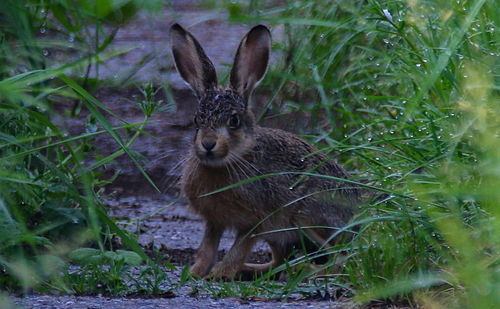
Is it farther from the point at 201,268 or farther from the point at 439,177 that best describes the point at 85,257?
the point at 439,177

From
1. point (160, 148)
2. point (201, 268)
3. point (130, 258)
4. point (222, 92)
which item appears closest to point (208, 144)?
point (222, 92)

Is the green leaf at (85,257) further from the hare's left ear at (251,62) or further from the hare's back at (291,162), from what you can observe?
the hare's left ear at (251,62)

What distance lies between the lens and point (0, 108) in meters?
2.50

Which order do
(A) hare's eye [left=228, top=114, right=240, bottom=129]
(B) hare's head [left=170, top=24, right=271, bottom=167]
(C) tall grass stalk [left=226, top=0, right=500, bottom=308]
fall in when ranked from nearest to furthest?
(C) tall grass stalk [left=226, top=0, right=500, bottom=308]
(B) hare's head [left=170, top=24, right=271, bottom=167]
(A) hare's eye [left=228, top=114, right=240, bottom=129]

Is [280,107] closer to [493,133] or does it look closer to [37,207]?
[37,207]

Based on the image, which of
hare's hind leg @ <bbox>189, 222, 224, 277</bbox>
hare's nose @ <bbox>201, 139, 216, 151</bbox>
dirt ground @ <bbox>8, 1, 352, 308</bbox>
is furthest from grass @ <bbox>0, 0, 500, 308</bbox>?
dirt ground @ <bbox>8, 1, 352, 308</bbox>

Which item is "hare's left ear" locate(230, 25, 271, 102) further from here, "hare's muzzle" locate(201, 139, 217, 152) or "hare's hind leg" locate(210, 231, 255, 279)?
"hare's hind leg" locate(210, 231, 255, 279)

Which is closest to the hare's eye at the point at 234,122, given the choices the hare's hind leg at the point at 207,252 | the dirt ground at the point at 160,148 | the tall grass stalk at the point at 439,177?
the dirt ground at the point at 160,148

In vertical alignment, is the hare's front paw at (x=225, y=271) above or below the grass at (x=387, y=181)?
below

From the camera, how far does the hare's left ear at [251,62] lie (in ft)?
13.9

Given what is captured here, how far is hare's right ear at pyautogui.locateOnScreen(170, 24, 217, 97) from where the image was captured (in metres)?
4.22

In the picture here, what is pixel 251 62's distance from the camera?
14.3ft

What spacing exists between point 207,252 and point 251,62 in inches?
44.4

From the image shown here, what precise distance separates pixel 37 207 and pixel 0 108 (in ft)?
2.25
